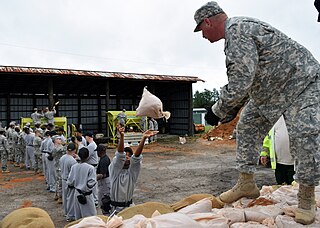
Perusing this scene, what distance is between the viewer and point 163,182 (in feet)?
32.1

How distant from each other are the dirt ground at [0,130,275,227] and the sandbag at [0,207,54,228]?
4.67 meters

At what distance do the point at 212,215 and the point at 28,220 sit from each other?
3.99ft

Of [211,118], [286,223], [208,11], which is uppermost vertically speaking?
[208,11]

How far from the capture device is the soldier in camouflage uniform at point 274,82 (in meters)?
2.22

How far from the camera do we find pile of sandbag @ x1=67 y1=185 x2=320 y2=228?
6.56 ft

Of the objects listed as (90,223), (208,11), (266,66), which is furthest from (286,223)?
(208,11)

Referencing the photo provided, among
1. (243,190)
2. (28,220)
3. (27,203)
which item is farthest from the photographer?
(27,203)

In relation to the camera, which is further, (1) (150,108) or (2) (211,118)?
(1) (150,108)

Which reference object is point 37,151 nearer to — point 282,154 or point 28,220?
point 282,154

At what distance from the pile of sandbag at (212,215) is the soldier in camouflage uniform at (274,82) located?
7.2 inches

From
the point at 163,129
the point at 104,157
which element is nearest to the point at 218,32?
the point at 104,157

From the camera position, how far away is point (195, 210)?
7.70ft

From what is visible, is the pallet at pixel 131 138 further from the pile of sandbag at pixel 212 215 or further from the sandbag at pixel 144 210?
the sandbag at pixel 144 210

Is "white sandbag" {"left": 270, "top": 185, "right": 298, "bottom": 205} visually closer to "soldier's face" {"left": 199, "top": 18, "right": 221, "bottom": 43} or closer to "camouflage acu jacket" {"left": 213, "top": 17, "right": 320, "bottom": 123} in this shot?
"camouflage acu jacket" {"left": 213, "top": 17, "right": 320, "bottom": 123}
